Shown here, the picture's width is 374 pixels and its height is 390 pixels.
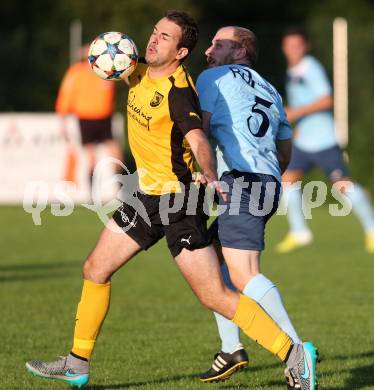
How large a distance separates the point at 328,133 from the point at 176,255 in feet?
24.8

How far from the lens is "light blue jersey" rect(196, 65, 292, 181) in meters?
6.07

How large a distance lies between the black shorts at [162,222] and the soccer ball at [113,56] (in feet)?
2.16

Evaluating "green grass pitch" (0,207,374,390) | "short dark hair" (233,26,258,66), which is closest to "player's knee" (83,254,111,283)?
"green grass pitch" (0,207,374,390)

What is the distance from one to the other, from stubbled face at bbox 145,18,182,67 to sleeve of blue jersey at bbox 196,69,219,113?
22 centimetres

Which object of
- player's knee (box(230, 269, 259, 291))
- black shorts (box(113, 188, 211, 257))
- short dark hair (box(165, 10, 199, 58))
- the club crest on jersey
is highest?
short dark hair (box(165, 10, 199, 58))

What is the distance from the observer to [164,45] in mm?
5949

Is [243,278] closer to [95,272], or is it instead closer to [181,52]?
[95,272]

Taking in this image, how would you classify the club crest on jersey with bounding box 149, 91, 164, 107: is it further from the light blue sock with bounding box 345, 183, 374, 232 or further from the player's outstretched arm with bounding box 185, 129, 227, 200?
the light blue sock with bounding box 345, 183, 374, 232

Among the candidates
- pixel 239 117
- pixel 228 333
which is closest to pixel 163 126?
pixel 239 117

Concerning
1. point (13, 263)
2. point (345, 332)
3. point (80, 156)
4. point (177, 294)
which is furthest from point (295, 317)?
point (80, 156)

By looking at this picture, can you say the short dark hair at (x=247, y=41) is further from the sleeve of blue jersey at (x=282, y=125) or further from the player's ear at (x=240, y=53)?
the sleeve of blue jersey at (x=282, y=125)

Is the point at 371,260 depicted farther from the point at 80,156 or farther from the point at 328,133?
the point at 80,156

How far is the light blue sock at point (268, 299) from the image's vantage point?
5965mm

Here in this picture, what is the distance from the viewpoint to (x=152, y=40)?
19.7ft
